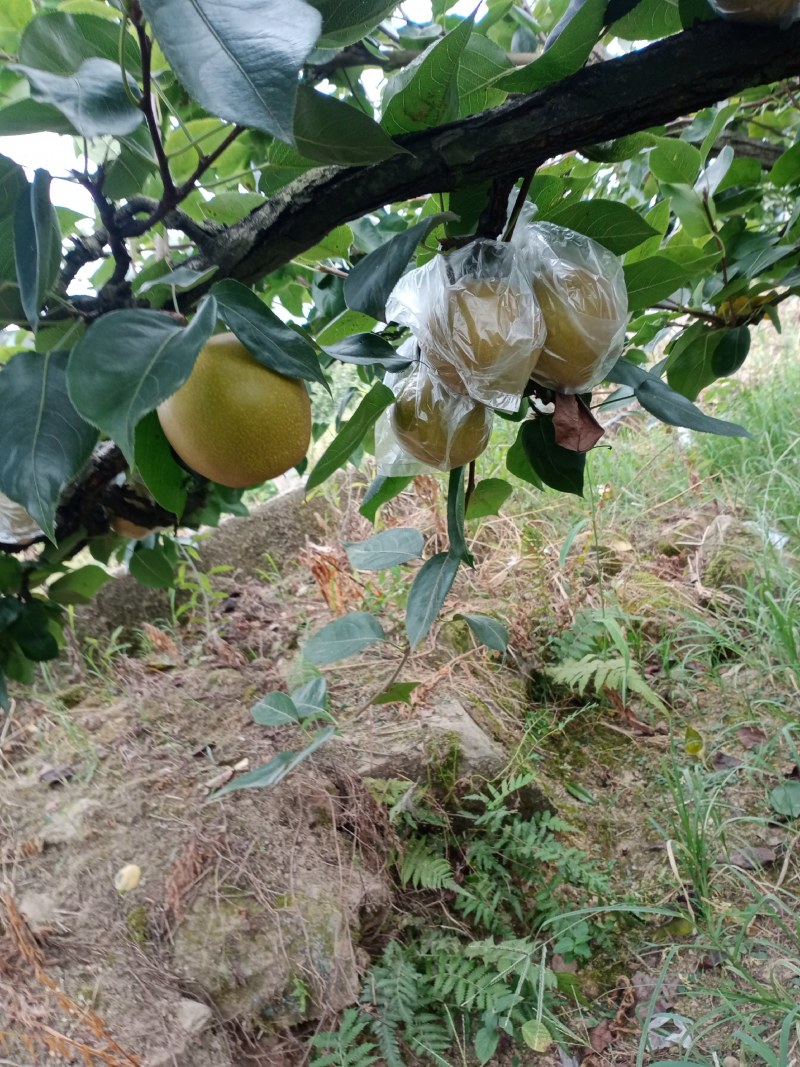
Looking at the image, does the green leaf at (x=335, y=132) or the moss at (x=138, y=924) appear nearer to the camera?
the green leaf at (x=335, y=132)

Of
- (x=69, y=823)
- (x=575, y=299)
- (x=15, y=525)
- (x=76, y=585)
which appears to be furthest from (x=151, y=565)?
(x=69, y=823)

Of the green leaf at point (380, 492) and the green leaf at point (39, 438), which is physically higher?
the green leaf at point (39, 438)

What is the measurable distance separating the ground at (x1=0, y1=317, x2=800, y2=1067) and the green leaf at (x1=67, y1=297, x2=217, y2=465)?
90 cm

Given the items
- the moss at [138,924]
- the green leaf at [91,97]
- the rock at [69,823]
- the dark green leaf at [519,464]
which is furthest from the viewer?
the rock at [69,823]

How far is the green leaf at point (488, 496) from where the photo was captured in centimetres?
62

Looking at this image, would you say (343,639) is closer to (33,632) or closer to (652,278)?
(33,632)

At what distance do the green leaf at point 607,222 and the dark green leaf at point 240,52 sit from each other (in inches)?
9.9

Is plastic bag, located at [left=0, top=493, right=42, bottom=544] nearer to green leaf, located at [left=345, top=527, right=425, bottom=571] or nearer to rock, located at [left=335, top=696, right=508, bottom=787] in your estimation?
green leaf, located at [left=345, top=527, right=425, bottom=571]

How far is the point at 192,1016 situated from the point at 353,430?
40.4 inches

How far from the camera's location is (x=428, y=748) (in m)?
1.33

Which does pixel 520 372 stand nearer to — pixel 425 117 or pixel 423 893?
pixel 425 117

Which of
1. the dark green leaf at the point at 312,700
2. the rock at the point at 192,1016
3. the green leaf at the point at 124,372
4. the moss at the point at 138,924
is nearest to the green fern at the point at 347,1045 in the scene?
the rock at the point at 192,1016

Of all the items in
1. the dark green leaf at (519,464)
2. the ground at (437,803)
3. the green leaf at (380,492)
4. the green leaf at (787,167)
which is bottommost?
the ground at (437,803)

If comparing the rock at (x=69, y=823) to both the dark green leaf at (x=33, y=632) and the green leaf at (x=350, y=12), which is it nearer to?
the dark green leaf at (x=33, y=632)
